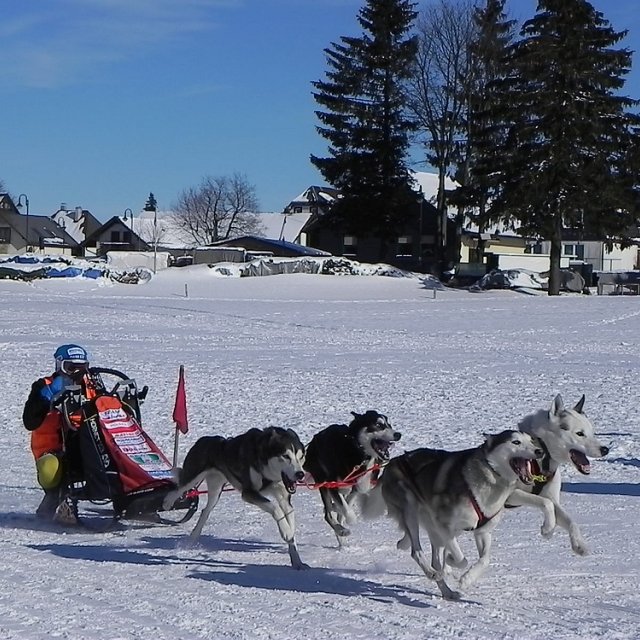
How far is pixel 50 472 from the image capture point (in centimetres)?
766

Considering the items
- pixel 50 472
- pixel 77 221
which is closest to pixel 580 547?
pixel 50 472

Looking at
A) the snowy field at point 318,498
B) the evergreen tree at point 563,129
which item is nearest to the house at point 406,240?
the evergreen tree at point 563,129

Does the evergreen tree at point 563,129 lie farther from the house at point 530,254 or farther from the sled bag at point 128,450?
the sled bag at point 128,450

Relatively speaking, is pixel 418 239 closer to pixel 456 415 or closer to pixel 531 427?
pixel 456 415

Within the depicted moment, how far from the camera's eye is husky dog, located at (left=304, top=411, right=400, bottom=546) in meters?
7.04

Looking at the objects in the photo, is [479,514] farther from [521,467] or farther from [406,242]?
[406,242]

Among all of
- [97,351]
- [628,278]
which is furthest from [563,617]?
[628,278]

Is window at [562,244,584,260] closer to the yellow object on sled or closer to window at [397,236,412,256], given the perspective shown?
window at [397,236,412,256]

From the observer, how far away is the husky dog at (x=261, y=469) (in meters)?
6.35

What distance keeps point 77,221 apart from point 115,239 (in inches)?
991

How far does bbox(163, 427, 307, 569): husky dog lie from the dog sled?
37cm

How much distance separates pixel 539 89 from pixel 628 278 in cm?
1295

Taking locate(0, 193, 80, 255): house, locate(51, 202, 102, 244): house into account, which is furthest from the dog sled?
locate(51, 202, 102, 244): house

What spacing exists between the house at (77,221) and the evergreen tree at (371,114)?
67.5 m
